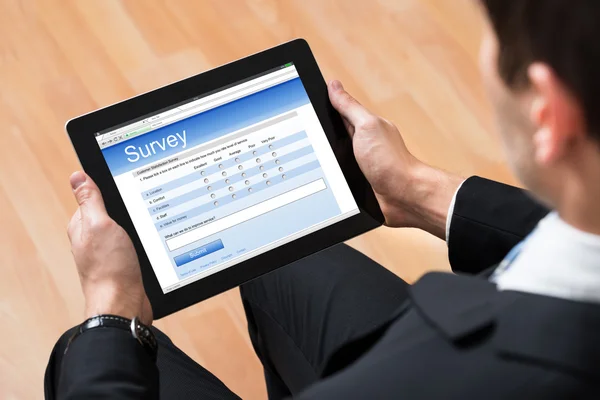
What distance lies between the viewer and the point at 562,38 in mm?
448

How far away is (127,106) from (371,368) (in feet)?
1.67

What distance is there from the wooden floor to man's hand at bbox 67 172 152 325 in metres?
0.50

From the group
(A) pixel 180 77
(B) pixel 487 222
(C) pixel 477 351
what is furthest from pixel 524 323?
(A) pixel 180 77

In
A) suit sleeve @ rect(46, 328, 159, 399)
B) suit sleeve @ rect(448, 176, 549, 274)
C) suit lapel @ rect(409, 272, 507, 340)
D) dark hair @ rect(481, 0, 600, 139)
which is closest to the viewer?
dark hair @ rect(481, 0, 600, 139)

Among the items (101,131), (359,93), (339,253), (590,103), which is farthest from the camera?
(359,93)

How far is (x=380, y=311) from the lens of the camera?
0.96m

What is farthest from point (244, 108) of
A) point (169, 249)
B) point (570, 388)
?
point (570, 388)

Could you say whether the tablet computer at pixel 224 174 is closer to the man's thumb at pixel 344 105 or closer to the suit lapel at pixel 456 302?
the man's thumb at pixel 344 105

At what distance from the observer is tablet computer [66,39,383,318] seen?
0.92 meters

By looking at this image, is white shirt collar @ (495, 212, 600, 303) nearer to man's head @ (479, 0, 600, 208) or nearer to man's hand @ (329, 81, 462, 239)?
man's head @ (479, 0, 600, 208)

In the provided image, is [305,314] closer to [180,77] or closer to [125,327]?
[125,327]

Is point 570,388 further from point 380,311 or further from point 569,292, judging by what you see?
point 380,311

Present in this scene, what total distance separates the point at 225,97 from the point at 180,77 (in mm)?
700

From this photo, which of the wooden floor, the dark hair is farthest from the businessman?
the wooden floor
